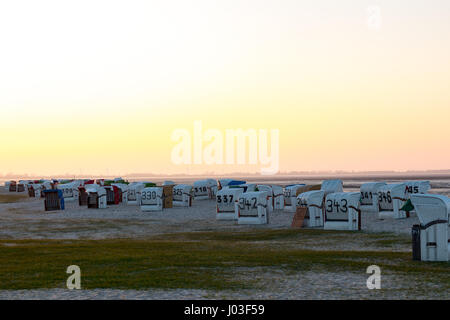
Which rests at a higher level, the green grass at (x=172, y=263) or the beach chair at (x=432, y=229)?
the beach chair at (x=432, y=229)

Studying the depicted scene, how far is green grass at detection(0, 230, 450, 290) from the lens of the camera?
15578 mm

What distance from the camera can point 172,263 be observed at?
1908cm

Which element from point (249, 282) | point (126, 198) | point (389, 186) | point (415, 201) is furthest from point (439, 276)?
point (126, 198)

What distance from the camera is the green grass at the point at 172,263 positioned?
51.1 feet

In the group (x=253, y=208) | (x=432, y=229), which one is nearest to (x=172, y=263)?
(x=432, y=229)

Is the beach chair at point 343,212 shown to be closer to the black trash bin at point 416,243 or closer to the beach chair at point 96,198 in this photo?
the black trash bin at point 416,243

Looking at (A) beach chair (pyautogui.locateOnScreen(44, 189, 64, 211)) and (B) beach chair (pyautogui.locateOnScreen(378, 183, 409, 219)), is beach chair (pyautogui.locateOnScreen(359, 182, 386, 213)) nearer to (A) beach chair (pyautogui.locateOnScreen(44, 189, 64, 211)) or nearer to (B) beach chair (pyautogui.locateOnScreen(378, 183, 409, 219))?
(B) beach chair (pyautogui.locateOnScreen(378, 183, 409, 219))

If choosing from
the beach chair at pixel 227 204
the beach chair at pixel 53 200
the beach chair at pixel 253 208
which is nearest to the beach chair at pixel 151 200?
the beach chair at pixel 53 200

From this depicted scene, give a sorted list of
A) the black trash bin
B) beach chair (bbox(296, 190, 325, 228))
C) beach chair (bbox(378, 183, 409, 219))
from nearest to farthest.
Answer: the black trash bin → beach chair (bbox(296, 190, 325, 228)) → beach chair (bbox(378, 183, 409, 219))
